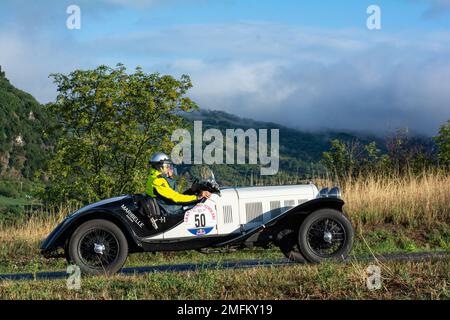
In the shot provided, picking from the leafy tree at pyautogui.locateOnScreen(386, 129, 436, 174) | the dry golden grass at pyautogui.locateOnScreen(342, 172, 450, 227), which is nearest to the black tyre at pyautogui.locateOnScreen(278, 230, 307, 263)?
the dry golden grass at pyautogui.locateOnScreen(342, 172, 450, 227)

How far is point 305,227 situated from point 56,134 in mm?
26159

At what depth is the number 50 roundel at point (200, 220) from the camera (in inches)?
369

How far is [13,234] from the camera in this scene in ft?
53.3

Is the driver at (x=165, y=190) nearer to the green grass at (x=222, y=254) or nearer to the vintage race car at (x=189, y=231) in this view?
the vintage race car at (x=189, y=231)

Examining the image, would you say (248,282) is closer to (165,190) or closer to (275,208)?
(165,190)

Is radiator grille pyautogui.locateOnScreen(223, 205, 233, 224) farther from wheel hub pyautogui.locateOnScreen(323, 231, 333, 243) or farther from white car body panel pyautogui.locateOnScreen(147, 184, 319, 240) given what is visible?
wheel hub pyautogui.locateOnScreen(323, 231, 333, 243)

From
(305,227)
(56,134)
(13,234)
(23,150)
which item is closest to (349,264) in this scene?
(305,227)

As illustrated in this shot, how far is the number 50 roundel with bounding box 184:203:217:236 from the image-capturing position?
9367 millimetres

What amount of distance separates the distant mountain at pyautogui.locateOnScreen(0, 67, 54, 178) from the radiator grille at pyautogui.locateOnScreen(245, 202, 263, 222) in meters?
122

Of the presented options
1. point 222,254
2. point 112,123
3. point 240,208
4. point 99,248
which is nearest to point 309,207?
point 240,208

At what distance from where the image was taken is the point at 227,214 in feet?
31.4

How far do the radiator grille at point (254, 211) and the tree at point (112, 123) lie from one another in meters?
21.7

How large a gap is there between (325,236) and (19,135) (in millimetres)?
136688
